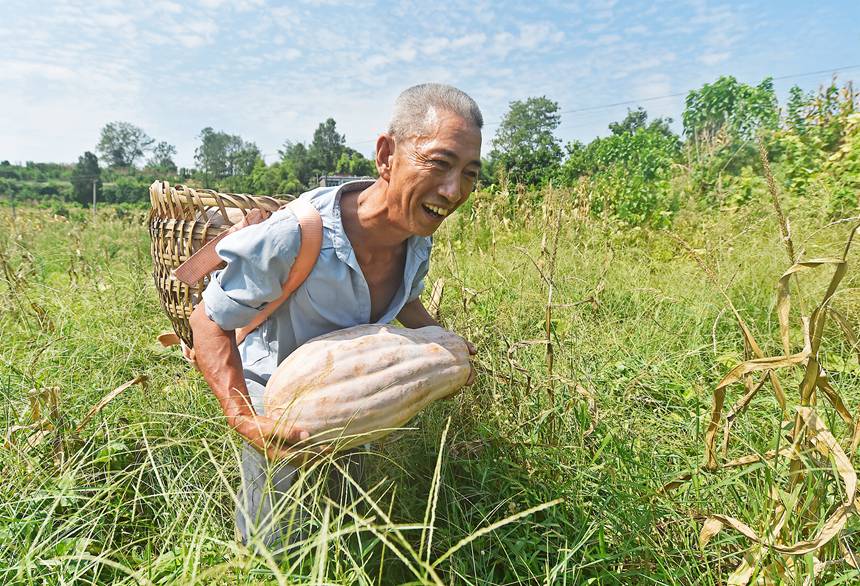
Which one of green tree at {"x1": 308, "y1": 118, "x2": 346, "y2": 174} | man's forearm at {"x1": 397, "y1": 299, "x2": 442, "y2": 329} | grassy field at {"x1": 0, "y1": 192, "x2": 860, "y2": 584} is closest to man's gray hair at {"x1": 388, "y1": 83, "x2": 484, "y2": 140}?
grassy field at {"x1": 0, "y1": 192, "x2": 860, "y2": 584}

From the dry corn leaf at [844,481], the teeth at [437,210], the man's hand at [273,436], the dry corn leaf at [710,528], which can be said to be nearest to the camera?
the dry corn leaf at [844,481]

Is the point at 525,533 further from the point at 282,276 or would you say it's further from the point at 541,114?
the point at 541,114

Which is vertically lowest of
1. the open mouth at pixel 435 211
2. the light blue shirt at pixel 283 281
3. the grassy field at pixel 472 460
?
the grassy field at pixel 472 460

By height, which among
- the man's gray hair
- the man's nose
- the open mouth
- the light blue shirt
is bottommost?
the light blue shirt

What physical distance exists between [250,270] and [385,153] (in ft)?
1.74

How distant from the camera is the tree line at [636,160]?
5.44 meters

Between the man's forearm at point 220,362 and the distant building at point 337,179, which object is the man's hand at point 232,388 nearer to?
the man's forearm at point 220,362

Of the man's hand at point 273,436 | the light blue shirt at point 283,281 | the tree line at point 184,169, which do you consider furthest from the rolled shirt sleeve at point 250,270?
the tree line at point 184,169

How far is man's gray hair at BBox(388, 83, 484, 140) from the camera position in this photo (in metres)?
1.55

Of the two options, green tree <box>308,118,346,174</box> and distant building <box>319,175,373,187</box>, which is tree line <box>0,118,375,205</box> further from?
distant building <box>319,175,373,187</box>

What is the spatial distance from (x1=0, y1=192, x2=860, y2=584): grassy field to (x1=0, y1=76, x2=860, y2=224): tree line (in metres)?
1.04

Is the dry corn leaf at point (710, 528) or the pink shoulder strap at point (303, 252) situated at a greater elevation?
the pink shoulder strap at point (303, 252)

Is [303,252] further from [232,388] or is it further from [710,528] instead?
[710,528]

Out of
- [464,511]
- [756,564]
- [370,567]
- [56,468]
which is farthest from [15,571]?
[756,564]
